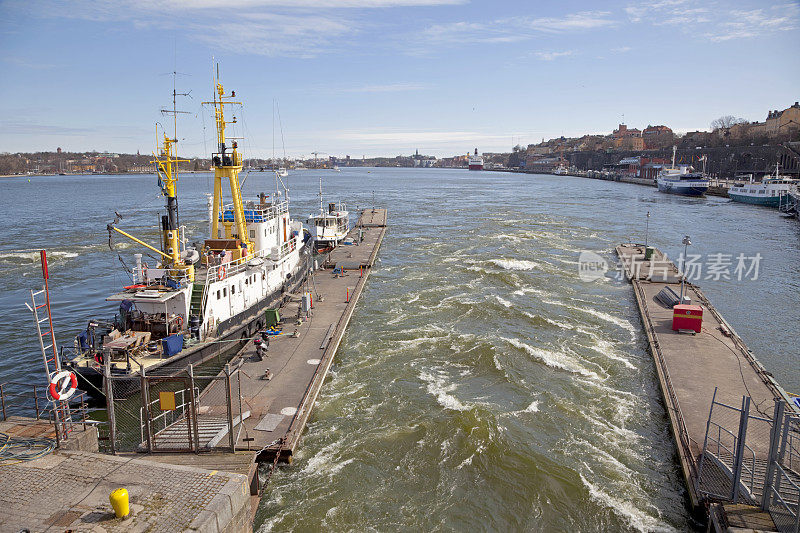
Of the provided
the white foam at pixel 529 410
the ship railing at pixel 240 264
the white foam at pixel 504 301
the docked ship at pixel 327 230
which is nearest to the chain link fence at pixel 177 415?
the ship railing at pixel 240 264

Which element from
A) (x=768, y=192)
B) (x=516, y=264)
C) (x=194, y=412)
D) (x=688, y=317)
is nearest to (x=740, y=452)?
(x=194, y=412)

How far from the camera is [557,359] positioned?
2552 centimetres

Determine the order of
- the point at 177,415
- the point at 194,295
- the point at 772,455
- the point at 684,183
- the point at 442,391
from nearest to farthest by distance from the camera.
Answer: the point at 772,455 → the point at 177,415 → the point at 442,391 → the point at 194,295 → the point at 684,183

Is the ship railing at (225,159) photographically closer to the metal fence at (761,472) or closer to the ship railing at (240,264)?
the ship railing at (240,264)

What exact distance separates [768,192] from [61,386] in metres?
119

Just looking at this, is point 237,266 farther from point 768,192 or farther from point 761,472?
point 768,192

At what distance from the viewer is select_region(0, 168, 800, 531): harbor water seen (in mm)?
15414

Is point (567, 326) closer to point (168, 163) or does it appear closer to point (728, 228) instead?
point (168, 163)

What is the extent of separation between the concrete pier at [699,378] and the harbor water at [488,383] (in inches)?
35.3

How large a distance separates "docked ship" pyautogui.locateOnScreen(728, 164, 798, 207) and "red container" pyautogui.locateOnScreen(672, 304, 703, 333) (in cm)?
8765

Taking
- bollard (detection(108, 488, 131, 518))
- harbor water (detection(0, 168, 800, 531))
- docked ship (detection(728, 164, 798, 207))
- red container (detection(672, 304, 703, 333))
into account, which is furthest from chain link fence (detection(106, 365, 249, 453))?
docked ship (detection(728, 164, 798, 207))

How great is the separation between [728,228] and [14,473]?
8223cm

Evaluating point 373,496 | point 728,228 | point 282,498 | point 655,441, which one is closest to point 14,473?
point 282,498

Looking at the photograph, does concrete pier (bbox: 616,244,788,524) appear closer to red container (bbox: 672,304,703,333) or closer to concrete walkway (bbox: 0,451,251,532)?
red container (bbox: 672,304,703,333)
